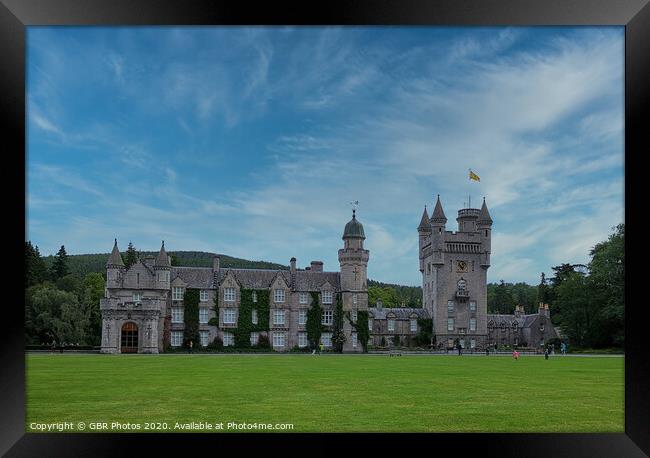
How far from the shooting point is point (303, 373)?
20.8 meters

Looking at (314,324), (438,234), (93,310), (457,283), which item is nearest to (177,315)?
(93,310)

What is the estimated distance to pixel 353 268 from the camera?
4619cm

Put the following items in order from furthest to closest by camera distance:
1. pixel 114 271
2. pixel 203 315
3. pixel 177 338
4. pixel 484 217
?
pixel 484 217, pixel 203 315, pixel 177 338, pixel 114 271

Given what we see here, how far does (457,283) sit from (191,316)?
70.8 feet

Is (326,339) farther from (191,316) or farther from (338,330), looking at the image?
(191,316)

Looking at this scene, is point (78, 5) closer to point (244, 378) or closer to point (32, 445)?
point (32, 445)

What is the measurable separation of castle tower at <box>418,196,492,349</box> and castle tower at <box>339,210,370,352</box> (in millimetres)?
8737

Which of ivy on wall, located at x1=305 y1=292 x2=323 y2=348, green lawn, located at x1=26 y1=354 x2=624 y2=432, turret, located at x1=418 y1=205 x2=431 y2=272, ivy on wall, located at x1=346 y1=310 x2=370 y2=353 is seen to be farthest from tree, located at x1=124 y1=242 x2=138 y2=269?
green lawn, located at x1=26 y1=354 x2=624 y2=432

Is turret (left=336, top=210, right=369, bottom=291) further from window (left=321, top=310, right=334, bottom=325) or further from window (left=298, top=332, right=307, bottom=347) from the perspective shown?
window (left=298, top=332, right=307, bottom=347)

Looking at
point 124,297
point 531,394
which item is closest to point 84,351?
point 124,297

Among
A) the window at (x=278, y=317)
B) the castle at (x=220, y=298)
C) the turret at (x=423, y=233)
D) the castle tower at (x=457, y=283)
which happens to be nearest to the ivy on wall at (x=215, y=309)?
the castle at (x=220, y=298)

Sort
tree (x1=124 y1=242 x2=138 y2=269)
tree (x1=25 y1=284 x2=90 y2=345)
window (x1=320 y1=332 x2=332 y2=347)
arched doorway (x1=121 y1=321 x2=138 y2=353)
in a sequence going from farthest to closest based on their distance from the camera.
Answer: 1. tree (x1=124 y1=242 x2=138 y2=269)
2. window (x1=320 y1=332 x2=332 y2=347)
3. arched doorway (x1=121 y1=321 x2=138 y2=353)
4. tree (x1=25 y1=284 x2=90 y2=345)

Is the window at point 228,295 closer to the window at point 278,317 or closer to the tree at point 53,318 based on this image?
the window at point 278,317

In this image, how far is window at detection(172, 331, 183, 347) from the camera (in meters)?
42.5
